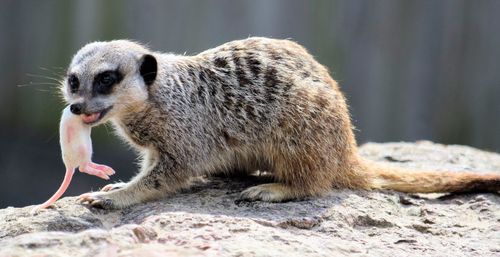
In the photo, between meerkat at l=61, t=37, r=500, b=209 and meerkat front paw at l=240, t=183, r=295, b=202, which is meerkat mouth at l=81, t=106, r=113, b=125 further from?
meerkat front paw at l=240, t=183, r=295, b=202

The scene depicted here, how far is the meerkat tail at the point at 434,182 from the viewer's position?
4.01m

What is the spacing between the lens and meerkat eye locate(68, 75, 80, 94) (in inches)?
133

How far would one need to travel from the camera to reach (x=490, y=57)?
691 centimetres

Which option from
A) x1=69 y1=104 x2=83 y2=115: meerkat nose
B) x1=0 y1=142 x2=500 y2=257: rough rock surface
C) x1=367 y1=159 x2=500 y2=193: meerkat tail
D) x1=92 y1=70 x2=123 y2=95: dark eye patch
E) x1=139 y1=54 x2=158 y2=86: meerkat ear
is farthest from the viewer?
x1=367 y1=159 x2=500 y2=193: meerkat tail

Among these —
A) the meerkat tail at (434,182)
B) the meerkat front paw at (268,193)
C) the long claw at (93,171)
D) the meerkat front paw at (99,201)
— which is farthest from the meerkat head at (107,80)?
the meerkat tail at (434,182)

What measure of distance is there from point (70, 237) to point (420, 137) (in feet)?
16.3

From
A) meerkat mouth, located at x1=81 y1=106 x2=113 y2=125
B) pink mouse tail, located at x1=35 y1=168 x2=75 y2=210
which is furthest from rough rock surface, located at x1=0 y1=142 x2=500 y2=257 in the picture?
meerkat mouth, located at x1=81 y1=106 x2=113 y2=125

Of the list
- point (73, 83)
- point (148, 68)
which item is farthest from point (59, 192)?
point (148, 68)

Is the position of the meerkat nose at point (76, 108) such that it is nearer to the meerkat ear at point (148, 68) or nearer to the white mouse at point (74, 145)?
the white mouse at point (74, 145)

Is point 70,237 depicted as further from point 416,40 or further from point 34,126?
point 416,40

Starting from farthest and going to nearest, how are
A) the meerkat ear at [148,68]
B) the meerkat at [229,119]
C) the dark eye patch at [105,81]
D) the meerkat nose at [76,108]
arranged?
1. the meerkat ear at [148,68]
2. the meerkat at [229,119]
3. the dark eye patch at [105,81]
4. the meerkat nose at [76,108]

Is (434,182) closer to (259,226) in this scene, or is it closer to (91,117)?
(259,226)

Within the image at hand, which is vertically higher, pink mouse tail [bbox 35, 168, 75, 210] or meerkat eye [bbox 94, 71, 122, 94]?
meerkat eye [bbox 94, 71, 122, 94]

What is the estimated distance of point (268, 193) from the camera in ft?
11.9
